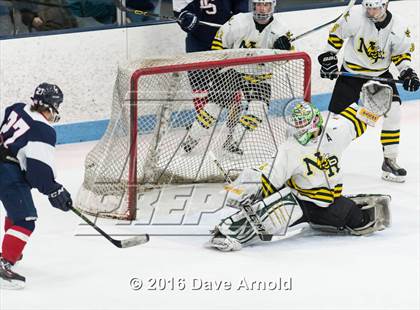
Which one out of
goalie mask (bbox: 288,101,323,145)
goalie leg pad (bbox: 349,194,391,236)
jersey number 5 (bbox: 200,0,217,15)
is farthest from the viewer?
jersey number 5 (bbox: 200,0,217,15)

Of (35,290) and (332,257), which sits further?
(332,257)

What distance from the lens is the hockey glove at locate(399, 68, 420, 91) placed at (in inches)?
223

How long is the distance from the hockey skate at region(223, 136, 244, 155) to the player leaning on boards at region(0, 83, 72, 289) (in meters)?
1.48

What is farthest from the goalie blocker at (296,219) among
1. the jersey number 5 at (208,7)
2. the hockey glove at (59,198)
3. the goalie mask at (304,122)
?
the jersey number 5 at (208,7)

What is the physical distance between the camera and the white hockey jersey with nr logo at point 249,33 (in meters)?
5.95

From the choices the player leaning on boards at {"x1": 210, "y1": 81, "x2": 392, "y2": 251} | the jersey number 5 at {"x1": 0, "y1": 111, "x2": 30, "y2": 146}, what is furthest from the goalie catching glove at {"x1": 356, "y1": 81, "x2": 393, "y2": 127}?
the jersey number 5 at {"x1": 0, "y1": 111, "x2": 30, "y2": 146}

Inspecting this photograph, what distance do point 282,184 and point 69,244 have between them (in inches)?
38.0

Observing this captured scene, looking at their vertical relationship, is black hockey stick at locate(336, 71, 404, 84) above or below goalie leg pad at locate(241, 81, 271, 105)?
above

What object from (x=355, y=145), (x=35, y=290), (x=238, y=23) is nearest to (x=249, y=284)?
(x=35, y=290)

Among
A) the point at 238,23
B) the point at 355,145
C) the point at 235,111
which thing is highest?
the point at 238,23

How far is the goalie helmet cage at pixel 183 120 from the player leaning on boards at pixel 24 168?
35.1 inches

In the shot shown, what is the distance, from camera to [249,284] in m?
4.48

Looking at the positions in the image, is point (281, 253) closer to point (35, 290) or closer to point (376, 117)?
point (376, 117)

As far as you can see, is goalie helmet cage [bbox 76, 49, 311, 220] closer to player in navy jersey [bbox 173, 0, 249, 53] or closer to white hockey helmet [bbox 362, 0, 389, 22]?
white hockey helmet [bbox 362, 0, 389, 22]
